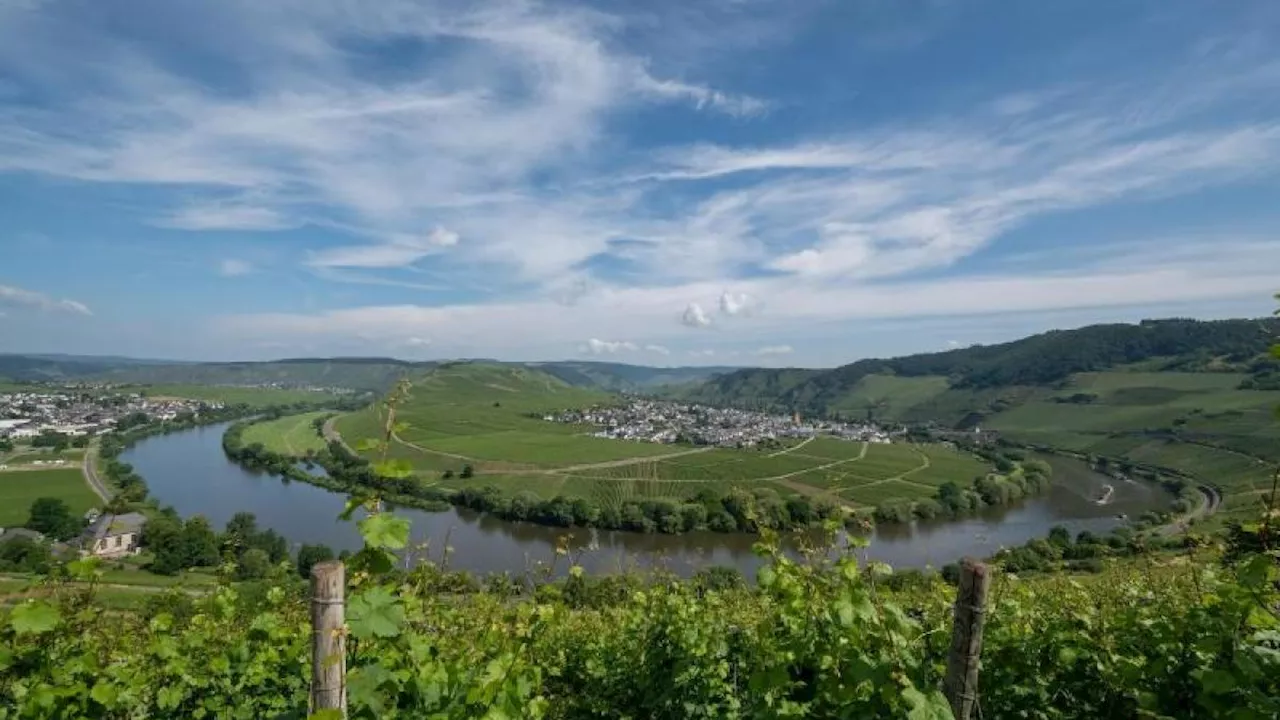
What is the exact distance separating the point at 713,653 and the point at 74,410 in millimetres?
188547

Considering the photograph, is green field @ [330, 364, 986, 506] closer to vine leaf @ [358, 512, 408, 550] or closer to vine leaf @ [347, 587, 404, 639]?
vine leaf @ [347, 587, 404, 639]

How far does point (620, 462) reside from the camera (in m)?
96.2

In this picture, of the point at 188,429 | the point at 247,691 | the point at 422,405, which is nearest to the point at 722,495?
the point at 247,691

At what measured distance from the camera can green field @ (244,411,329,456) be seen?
334ft

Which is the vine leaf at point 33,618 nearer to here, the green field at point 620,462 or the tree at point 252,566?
the tree at point 252,566

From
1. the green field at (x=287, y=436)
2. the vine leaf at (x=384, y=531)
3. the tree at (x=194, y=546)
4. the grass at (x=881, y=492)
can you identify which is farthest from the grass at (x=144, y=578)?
the green field at (x=287, y=436)

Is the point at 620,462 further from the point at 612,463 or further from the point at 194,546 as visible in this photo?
the point at 194,546

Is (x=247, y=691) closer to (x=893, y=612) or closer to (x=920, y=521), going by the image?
(x=893, y=612)

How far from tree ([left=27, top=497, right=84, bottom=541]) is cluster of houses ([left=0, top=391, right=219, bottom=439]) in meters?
71.9

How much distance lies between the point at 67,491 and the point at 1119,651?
8944 cm

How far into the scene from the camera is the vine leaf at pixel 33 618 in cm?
346

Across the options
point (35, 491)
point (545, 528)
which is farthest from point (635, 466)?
point (35, 491)

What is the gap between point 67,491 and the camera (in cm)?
6650

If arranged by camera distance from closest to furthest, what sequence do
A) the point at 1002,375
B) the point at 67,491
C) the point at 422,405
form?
the point at 67,491 < the point at 422,405 < the point at 1002,375
